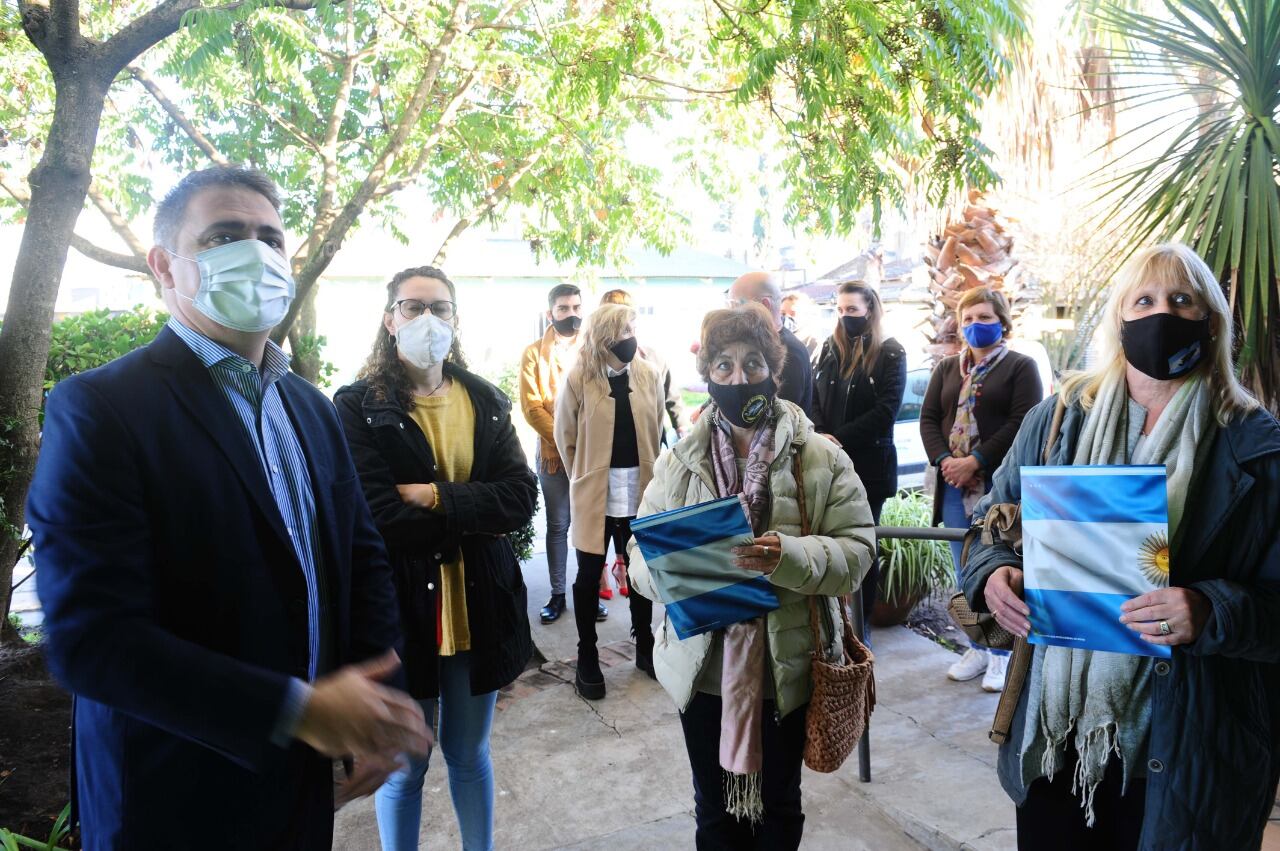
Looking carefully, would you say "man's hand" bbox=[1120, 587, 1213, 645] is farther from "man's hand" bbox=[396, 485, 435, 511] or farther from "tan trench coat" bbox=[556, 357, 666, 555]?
"tan trench coat" bbox=[556, 357, 666, 555]

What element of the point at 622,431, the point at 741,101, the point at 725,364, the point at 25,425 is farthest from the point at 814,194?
the point at 25,425

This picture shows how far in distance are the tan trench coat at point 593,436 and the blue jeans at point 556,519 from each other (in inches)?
38.6

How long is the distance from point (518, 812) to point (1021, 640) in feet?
7.78

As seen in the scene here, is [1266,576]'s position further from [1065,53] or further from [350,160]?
[350,160]

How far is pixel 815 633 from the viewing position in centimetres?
255

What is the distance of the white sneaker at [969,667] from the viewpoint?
16.1 feet

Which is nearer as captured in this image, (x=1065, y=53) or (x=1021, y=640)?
(x=1021, y=640)

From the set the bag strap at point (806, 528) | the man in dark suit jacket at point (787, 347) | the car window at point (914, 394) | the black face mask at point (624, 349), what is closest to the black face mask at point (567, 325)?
the black face mask at point (624, 349)

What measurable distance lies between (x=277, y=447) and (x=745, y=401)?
56.8 inches

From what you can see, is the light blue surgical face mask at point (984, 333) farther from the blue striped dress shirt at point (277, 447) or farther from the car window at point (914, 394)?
the car window at point (914, 394)

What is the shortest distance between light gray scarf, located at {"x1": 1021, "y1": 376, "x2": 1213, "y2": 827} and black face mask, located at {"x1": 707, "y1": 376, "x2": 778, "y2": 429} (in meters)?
0.92

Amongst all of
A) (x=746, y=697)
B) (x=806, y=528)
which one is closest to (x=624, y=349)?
(x=806, y=528)

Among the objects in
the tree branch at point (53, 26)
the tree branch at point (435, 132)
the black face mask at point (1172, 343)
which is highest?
the tree branch at point (435, 132)

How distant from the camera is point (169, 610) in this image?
154 cm
